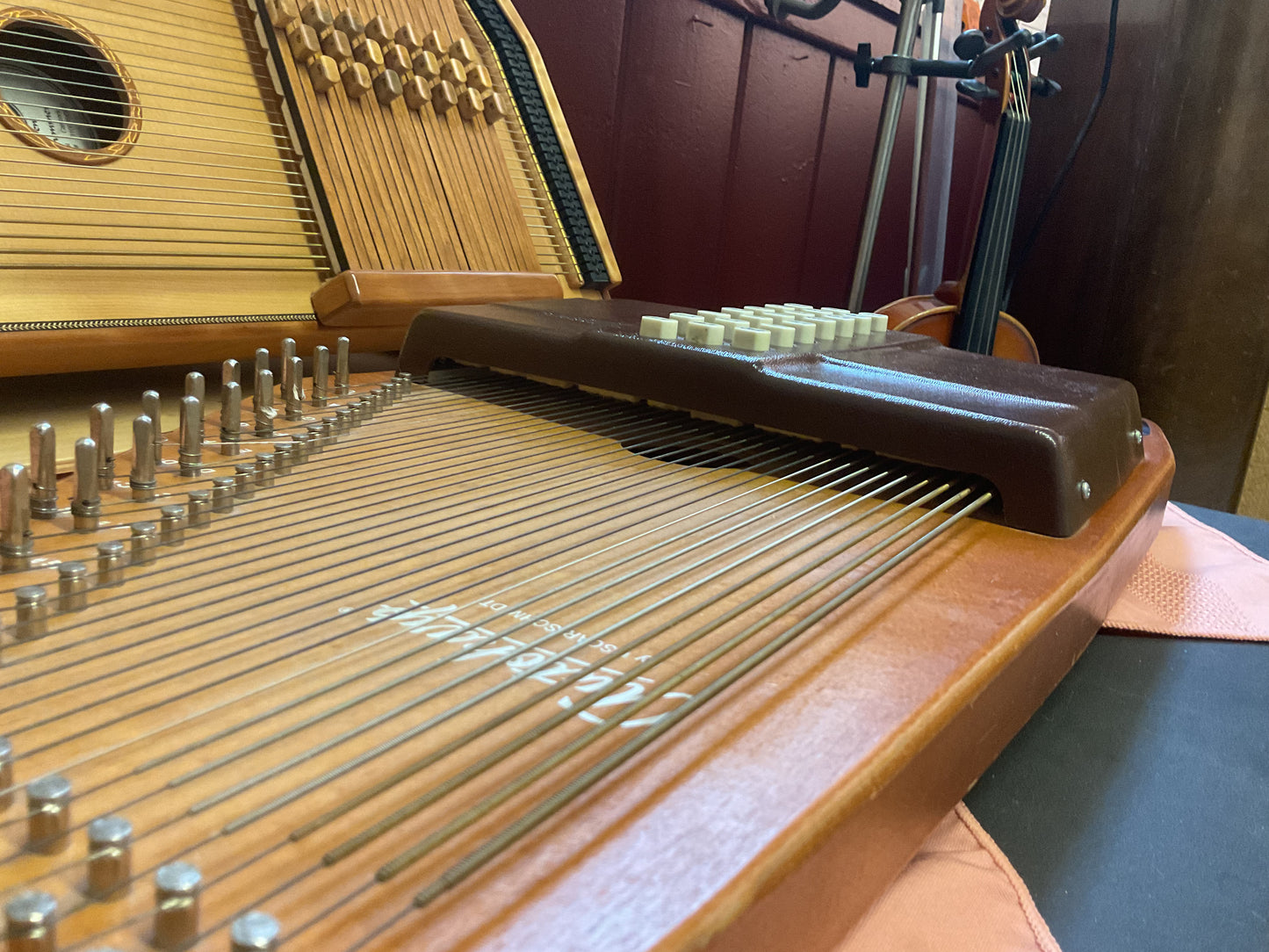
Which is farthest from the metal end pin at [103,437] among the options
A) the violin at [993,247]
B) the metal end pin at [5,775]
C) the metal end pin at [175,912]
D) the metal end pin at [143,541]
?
the violin at [993,247]

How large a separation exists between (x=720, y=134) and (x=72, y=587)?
87.2 inches

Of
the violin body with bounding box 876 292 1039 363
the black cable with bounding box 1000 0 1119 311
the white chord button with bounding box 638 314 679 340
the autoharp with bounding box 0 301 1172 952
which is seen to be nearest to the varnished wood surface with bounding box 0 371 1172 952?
the autoharp with bounding box 0 301 1172 952

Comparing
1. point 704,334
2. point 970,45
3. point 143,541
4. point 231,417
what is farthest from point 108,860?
point 970,45

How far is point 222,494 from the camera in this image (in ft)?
2.13

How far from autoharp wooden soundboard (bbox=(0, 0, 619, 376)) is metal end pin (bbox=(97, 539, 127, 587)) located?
445 mm

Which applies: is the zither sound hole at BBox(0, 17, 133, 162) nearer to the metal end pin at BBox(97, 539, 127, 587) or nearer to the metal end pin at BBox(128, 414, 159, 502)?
the metal end pin at BBox(128, 414, 159, 502)

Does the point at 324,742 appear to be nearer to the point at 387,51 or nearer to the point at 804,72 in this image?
the point at 387,51

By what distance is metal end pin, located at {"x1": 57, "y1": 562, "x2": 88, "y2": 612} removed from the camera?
0.49 m

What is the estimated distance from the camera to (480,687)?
45 centimetres

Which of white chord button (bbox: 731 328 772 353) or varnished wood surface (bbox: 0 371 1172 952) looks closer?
varnished wood surface (bbox: 0 371 1172 952)

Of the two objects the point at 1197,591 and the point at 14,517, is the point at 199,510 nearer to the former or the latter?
the point at 14,517

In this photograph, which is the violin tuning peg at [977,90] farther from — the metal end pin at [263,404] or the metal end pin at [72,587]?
the metal end pin at [72,587]

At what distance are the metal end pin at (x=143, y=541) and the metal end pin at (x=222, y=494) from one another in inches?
2.3

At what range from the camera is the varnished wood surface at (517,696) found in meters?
0.31
